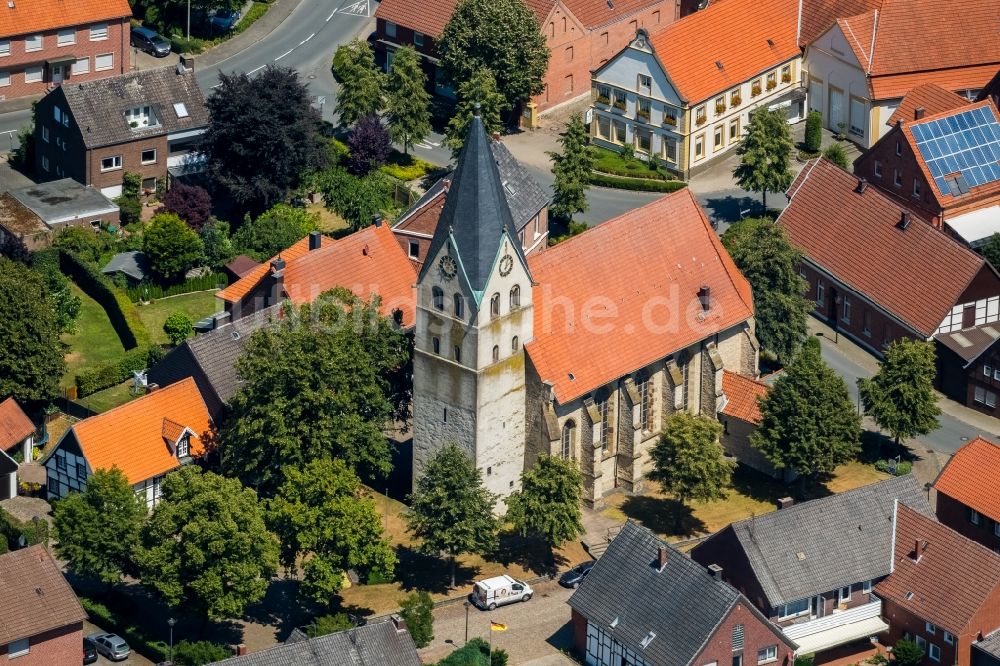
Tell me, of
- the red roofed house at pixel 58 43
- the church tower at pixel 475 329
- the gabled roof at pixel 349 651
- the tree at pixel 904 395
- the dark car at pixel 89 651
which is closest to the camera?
the gabled roof at pixel 349 651

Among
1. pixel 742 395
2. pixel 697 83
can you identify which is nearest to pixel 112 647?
pixel 742 395

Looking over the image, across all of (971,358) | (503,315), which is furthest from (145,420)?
(971,358)

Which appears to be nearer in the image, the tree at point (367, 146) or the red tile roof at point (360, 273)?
the red tile roof at point (360, 273)

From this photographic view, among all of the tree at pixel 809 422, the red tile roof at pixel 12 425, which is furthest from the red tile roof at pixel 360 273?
the tree at pixel 809 422

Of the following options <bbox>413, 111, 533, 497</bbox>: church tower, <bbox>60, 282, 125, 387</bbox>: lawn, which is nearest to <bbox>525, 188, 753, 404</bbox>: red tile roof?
<bbox>413, 111, 533, 497</bbox>: church tower

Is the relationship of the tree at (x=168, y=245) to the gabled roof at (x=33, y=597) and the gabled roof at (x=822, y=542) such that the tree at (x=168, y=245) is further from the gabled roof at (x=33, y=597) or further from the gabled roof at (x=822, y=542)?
the gabled roof at (x=822, y=542)

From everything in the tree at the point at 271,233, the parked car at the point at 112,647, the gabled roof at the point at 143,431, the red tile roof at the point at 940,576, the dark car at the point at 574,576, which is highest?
the tree at the point at 271,233
